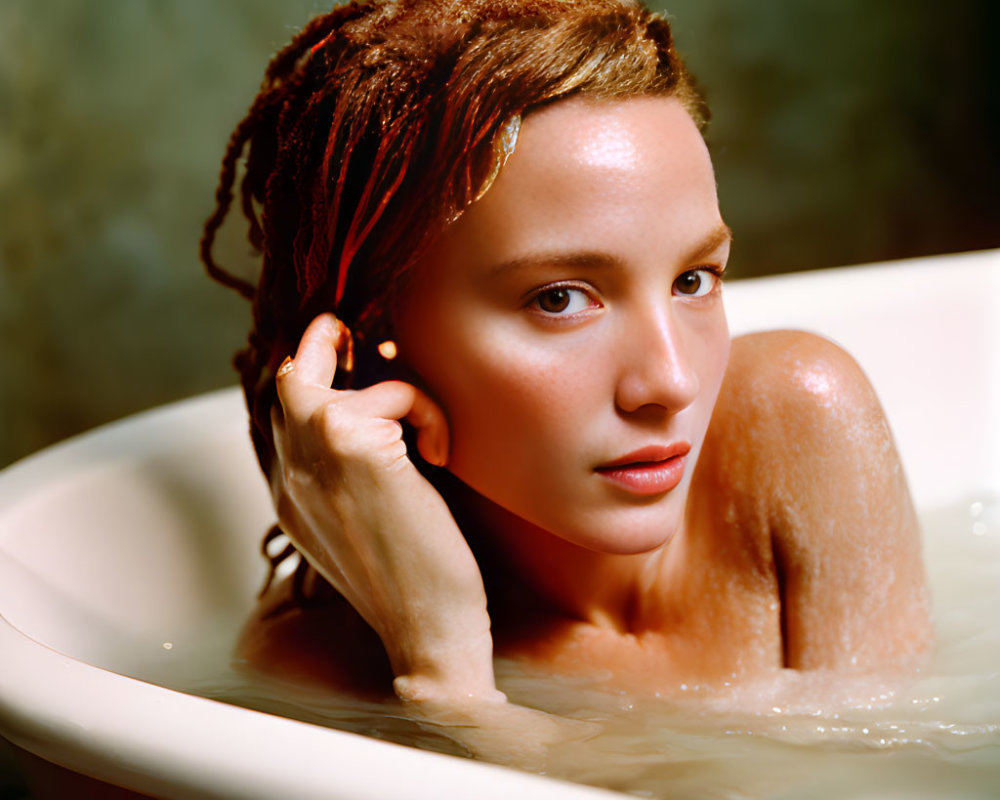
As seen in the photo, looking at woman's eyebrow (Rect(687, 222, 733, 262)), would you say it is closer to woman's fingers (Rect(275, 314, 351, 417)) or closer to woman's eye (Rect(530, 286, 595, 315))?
woman's eye (Rect(530, 286, 595, 315))

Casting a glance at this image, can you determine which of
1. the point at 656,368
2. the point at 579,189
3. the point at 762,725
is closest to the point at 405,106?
the point at 579,189

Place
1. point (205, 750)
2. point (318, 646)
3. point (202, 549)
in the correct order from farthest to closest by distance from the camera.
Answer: point (202, 549)
point (318, 646)
point (205, 750)

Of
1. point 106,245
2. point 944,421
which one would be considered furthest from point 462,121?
point 106,245

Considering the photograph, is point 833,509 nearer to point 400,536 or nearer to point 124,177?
point 400,536

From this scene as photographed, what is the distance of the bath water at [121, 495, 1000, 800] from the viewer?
75 centimetres

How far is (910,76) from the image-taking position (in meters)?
2.71

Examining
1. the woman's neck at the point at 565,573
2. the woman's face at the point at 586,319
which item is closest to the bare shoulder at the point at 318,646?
the woman's neck at the point at 565,573

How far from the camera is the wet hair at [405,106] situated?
2.38 feet

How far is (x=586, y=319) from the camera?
732 millimetres

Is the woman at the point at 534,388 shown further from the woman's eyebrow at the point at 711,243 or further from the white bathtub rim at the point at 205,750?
the white bathtub rim at the point at 205,750

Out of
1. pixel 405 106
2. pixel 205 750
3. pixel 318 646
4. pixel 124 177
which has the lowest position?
pixel 205 750

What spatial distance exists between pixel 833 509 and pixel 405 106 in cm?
43

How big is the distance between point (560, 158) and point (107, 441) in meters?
0.66

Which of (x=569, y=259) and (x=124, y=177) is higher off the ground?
(x=124, y=177)
